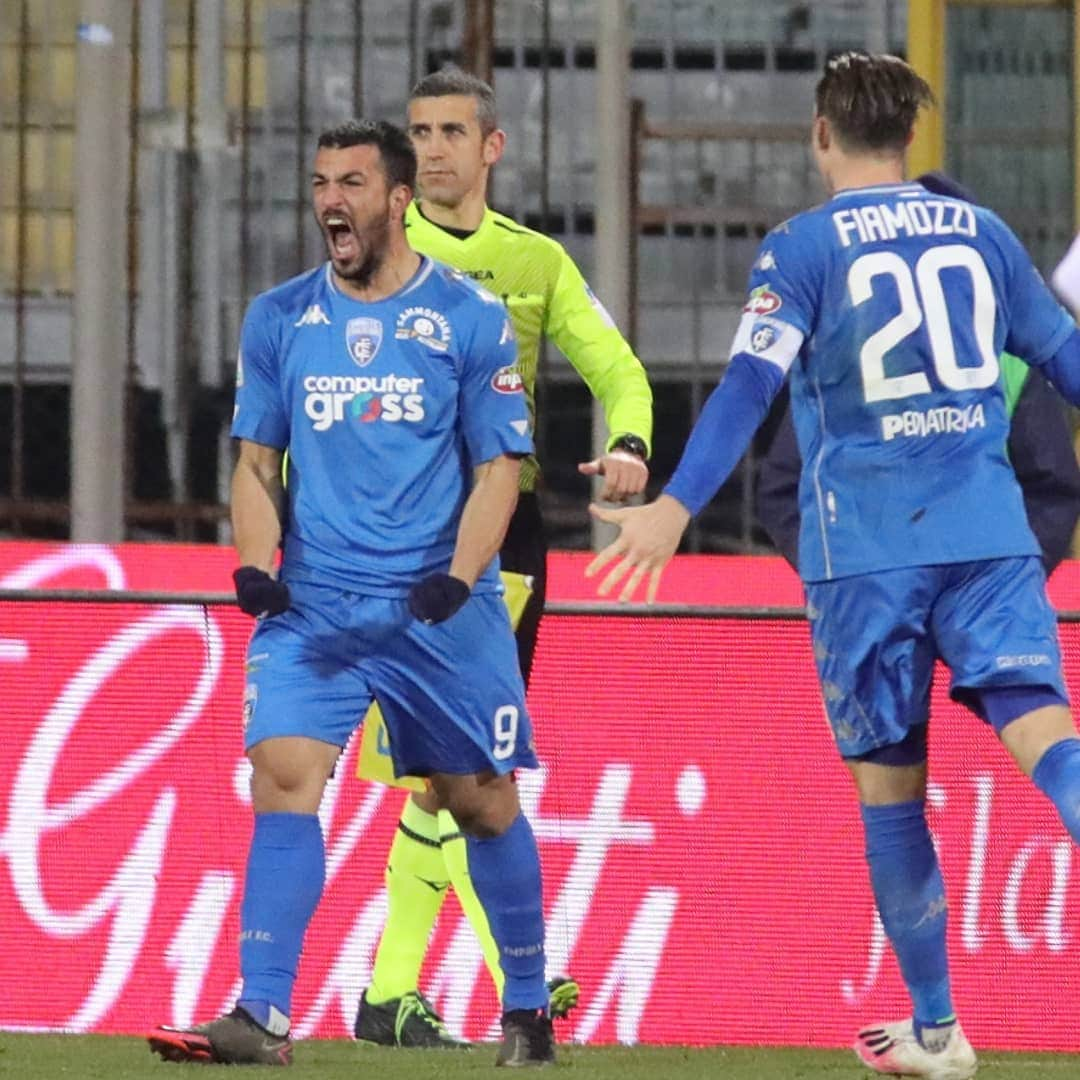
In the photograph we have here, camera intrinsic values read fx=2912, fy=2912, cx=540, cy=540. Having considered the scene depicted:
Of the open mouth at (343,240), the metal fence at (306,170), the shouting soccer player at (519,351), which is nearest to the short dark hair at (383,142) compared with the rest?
the open mouth at (343,240)

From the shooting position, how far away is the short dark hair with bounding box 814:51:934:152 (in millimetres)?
4598

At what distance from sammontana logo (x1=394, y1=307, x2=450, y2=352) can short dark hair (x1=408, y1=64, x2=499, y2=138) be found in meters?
0.96

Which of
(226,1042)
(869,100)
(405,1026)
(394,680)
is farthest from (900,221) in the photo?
(405,1026)

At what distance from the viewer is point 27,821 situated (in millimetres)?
6117

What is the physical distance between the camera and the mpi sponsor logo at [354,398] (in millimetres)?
5039

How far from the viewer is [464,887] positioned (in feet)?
19.4

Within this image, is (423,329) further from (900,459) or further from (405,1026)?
(405,1026)

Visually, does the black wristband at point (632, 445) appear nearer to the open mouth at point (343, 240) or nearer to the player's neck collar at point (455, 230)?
the player's neck collar at point (455, 230)

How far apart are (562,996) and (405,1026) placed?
323mm

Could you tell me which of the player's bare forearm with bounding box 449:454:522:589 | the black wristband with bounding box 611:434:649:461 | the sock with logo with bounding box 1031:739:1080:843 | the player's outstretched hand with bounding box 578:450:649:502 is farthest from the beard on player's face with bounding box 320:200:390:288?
the sock with logo with bounding box 1031:739:1080:843

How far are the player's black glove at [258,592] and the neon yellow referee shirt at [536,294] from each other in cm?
107

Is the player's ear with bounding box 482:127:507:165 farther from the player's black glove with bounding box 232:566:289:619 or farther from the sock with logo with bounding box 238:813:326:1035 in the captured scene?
the sock with logo with bounding box 238:813:326:1035

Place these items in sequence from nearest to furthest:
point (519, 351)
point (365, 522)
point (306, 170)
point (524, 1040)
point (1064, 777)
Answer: point (1064, 777) → point (365, 522) → point (524, 1040) → point (519, 351) → point (306, 170)

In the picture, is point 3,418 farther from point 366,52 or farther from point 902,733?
point 902,733
